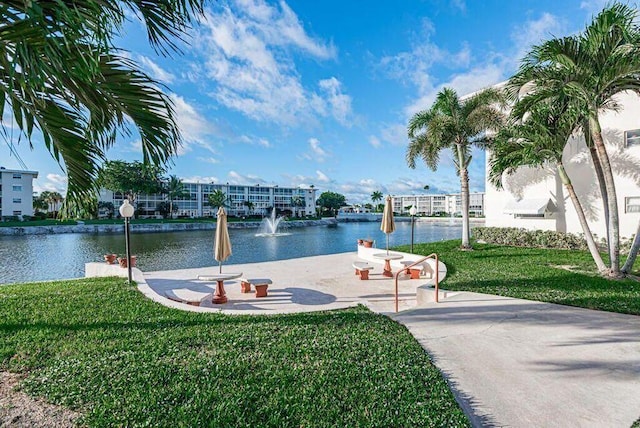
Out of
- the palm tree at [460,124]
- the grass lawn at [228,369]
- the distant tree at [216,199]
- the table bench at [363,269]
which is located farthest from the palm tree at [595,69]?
the distant tree at [216,199]

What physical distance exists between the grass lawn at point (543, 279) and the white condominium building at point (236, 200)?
2995 inches

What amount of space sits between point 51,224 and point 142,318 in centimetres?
5573

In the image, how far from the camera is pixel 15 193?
181 ft

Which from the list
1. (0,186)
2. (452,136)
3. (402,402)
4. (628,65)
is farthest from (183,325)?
(0,186)

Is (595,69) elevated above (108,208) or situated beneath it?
elevated above

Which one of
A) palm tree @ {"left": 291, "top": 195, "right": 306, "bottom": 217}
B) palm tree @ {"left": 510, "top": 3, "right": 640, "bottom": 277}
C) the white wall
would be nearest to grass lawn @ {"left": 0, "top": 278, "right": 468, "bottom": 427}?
palm tree @ {"left": 510, "top": 3, "right": 640, "bottom": 277}

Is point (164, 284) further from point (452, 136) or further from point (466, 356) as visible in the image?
point (452, 136)

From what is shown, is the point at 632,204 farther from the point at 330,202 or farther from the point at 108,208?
the point at 330,202

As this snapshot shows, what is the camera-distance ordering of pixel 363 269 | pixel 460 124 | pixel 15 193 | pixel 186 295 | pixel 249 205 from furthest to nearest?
pixel 249 205
pixel 15 193
pixel 460 124
pixel 363 269
pixel 186 295

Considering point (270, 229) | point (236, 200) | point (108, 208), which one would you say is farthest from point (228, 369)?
point (236, 200)

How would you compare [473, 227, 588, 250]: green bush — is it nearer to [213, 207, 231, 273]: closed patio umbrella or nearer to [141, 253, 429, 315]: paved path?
[141, 253, 429, 315]: paved path

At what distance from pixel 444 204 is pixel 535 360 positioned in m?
138

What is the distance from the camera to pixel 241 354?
13.5ft

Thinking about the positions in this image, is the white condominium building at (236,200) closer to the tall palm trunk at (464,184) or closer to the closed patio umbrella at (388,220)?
the closed patio umbrella at (388,220)
